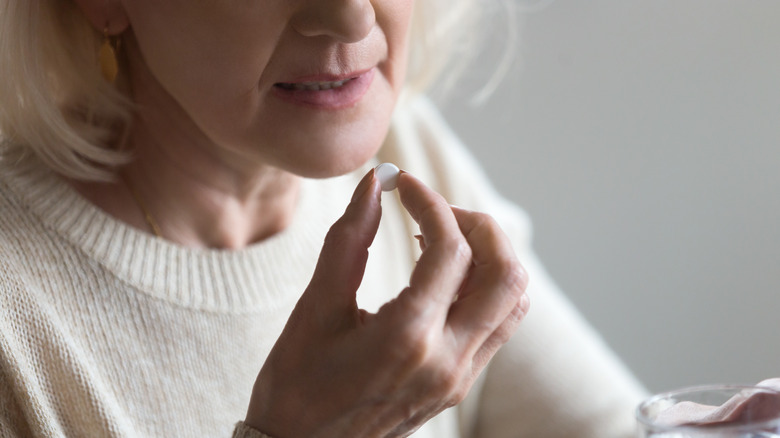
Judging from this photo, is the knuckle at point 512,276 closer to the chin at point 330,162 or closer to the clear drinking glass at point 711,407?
the clear drinking glass at point 711,407

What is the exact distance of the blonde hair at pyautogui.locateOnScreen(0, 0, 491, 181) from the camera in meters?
0.92

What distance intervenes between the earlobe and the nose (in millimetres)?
222

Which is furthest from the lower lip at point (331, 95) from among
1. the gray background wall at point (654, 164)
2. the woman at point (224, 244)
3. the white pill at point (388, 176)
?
the gray background wall at point (654, 164)

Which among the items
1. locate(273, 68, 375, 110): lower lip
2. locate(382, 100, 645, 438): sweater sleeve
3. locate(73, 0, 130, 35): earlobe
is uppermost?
locate(73, 0, 130, 35): earlobe

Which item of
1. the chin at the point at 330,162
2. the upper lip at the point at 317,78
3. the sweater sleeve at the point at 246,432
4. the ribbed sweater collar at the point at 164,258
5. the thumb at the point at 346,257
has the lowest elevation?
the sweater sleeve at the point at 246,432

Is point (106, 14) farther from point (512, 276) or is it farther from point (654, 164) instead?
point (654, 164)

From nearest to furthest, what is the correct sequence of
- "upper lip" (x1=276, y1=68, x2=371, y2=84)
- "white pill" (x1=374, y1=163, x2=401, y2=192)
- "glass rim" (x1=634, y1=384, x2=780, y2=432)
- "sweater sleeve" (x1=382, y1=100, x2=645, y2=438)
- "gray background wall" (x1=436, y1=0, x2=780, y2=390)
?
"glass rim" (x1=634, y1=384, x2=780, y2=432), "white pill" (x1=374, y1=163, x2=401, y2=192), "upper lip" (x1=276, y1=68, x2=371, y2=84), "sweater sleeve" (x1=382, y1=100, x2=645, y2=438), "gray background wall" (x1=436, y1=0, x2=780, y2=390)

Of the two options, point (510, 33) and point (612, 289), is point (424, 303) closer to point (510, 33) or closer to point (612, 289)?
point (510, 33)

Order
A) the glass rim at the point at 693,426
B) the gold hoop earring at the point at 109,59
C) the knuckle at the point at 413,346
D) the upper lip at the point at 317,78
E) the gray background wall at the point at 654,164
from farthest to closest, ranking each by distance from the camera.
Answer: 1. the gray background wall at the point at 654,164
2. the gold hoop earring at the point at 109,59
3. the upper lip at the point at 317,78
4. the knuckle at the point at 413,346
5. the glass rim at the point at 693,426

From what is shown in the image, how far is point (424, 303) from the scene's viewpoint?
2.04ft

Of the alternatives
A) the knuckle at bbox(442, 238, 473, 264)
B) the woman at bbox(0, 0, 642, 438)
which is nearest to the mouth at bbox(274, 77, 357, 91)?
the woman at bbox(0, 0, 642, 438)

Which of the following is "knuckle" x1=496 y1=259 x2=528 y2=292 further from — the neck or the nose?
the neck

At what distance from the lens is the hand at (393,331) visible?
625 millimetres

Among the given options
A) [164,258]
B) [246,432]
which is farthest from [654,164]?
[246,432]
